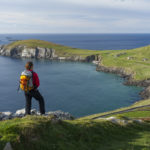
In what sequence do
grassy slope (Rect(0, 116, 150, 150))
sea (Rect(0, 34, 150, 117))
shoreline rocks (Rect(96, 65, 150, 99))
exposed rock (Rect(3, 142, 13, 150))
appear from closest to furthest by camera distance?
1. exposed rock (Rect(3, 142, 13, 150))
2. grassy slope (Rect(0, 116, 150, 150))
3. sea (Rect(0, 34, 150, 117))
4. shoreline rocks (Rect(96, 65, 150, 99))

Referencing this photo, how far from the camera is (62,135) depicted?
43.4 ft

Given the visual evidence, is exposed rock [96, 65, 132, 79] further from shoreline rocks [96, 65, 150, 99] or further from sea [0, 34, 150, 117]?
sea [0, 34, 150, 117]

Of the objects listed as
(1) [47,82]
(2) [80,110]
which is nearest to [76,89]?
(1) [47,82]

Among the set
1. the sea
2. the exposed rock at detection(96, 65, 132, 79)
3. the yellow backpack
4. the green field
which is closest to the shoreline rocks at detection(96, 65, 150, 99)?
the exposed rock at detection(96, 65, 132, 79)

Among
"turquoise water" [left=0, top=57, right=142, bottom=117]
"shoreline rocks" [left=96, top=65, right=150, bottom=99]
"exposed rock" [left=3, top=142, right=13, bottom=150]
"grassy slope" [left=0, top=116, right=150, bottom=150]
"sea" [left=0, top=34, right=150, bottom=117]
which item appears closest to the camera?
"exposed rock" [left=3, top=142, right=13, bottom=150]

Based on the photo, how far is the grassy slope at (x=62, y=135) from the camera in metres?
11.1

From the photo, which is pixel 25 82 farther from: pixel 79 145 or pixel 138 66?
pixel 138 66

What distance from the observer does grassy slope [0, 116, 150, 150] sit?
11.1 m

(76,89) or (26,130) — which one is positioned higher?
(26,130)

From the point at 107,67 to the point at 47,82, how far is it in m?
56.8

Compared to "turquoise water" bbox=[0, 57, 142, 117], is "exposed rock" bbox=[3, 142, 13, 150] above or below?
above

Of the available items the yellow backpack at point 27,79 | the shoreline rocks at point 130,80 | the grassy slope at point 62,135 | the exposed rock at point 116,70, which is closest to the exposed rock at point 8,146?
the grassy slope at point 62,135

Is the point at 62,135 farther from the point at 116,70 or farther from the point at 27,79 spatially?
the point at 116,70

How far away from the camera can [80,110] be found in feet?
236
